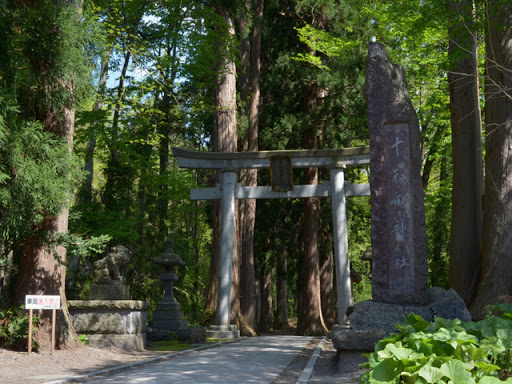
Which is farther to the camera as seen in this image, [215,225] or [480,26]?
[215,225]

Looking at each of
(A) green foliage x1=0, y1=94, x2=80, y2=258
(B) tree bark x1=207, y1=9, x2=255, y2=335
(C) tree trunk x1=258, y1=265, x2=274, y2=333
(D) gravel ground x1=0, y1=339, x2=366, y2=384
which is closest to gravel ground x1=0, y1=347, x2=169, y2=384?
(D) gravel ground x1=0, y1=339, x2=366, y2=384

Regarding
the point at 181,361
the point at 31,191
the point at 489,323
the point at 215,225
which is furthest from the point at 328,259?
the point at 489,323

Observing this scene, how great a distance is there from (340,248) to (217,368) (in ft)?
25.1

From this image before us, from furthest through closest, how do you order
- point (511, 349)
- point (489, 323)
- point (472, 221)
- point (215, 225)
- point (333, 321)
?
point (333, 321) → point (215, 225) → point (472, 221) → point (489, 323) → point (511, 349)

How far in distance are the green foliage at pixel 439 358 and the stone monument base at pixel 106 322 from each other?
879cm

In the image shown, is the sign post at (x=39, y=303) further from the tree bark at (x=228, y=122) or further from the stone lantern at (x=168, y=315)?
the tree bark at (x=228, y=122)

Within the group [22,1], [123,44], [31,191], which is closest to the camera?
[31,191]

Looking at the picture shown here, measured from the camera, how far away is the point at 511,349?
329cm

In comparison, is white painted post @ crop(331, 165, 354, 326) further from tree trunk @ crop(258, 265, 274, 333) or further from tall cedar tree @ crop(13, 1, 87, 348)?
tree trunk @ crop(258, 265, 274, 333)

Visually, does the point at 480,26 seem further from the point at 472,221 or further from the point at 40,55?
the point at 40,55

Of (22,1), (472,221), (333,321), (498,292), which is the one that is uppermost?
(22,1)

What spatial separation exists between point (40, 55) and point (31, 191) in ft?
8.20

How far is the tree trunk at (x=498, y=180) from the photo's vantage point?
31.0 feet

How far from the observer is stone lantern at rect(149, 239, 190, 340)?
45.7 ft
